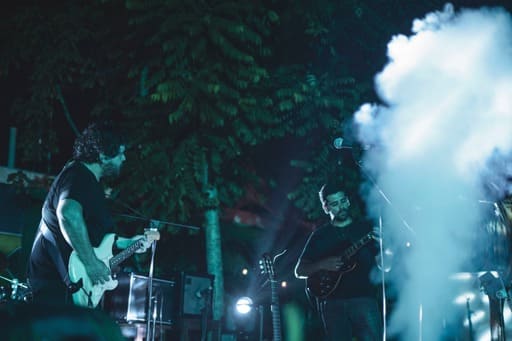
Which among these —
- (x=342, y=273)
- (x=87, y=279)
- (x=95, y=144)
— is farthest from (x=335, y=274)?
(x=95, y=144)

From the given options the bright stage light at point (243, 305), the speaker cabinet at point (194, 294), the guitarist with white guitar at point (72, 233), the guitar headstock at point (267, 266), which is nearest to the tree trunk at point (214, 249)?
the bright stage light at point (243, 305)

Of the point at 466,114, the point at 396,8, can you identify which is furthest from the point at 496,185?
the point at 396,8

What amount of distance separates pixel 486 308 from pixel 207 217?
4.36 meters

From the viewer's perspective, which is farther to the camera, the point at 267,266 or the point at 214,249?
the point at 214,249

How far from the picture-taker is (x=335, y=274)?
19.5 ft

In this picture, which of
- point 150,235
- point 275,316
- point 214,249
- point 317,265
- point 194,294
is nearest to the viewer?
point 150,235

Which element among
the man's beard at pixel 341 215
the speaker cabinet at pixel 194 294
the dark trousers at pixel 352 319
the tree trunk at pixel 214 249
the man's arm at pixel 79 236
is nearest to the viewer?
the man's arm at pixel 79 236

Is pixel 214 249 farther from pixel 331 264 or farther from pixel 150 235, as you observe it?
pixel 331 264

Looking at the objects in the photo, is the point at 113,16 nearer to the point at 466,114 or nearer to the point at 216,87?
the point at 216,87

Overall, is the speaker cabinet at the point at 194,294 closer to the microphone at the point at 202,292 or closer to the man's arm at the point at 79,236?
the microphone at the point at 202,292

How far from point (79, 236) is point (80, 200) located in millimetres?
281

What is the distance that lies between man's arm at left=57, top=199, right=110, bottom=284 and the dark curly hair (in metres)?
0.51

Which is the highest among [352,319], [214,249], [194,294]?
[214,249]

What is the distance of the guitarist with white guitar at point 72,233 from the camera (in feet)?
13.7
